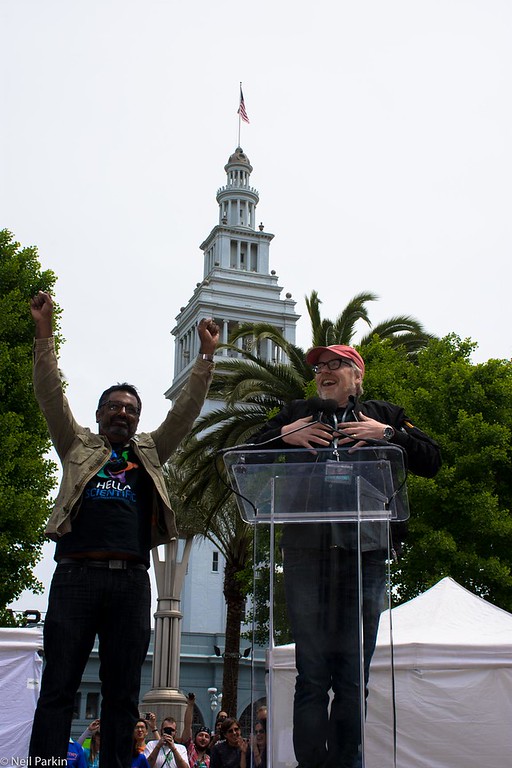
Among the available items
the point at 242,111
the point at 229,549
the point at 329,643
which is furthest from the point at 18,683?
the point at 242,111

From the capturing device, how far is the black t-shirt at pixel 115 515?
4.10 meters

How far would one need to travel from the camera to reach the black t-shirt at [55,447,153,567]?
4.10 meters

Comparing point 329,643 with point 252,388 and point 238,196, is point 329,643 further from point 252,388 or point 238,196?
point 238,196

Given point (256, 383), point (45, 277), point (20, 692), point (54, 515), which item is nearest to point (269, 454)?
point (54, 515)

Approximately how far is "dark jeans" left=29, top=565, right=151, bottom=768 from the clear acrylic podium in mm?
659

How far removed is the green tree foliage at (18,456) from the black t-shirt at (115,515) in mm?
14681

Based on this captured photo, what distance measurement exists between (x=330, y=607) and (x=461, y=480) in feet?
53.1

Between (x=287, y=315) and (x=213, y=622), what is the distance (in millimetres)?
20505

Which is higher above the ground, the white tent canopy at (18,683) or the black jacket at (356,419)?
the black jacket at (356,419)

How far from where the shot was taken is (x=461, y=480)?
1912 centimetres

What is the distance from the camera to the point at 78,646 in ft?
13.1

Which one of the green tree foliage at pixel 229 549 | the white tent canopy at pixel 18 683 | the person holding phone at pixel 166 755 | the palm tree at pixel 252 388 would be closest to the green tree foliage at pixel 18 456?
the palm tree at pixel 252 388

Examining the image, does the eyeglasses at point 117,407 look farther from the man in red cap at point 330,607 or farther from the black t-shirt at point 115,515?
the man in red cap at point 330,607

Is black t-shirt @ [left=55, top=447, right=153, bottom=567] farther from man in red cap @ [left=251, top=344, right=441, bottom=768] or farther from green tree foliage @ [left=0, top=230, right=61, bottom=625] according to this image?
green tree foliage @ [left=0, top=230, right=61, bottom=625]
